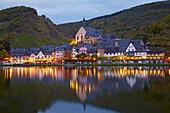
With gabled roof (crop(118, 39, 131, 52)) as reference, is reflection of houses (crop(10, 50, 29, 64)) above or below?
below

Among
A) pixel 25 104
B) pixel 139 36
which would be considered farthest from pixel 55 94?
pixel 139 36

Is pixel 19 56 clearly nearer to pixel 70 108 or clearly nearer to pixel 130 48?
pixel 130 48

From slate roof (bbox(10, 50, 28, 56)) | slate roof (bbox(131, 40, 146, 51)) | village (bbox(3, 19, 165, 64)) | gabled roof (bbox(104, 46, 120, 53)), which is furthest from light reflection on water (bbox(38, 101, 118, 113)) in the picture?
slate roof (bbox(10, 50, 28, 56))

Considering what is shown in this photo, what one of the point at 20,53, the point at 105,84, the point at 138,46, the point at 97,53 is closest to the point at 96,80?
the point at 105,84

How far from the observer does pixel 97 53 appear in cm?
7894

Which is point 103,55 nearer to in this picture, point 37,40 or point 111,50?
point 111,50

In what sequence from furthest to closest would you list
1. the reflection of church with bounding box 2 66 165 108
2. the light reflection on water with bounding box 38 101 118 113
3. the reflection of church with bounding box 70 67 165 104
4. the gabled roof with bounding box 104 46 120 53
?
1. the gabled roof with bounding box 104 46 120 53
2. the reflection of church with bounding box 2 66 165 108
3. the reflection of church with bounding box 70 67 165 104
4. the light reflection on water with bounding box 38 101 118 113

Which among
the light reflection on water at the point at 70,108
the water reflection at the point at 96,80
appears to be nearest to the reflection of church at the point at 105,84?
the water reflection at the point at 96,80

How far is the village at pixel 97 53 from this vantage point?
227ft

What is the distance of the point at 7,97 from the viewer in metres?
16.8

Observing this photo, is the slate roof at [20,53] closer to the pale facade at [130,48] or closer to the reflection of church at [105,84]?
the pale facade at [130,48]

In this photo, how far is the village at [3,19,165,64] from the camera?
6906 cm

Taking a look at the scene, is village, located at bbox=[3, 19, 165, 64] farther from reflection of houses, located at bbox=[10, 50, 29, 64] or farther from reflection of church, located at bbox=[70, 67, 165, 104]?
reflection of church, located at bbox=[70, 67, 165, 104]

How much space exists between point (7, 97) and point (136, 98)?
1104cm
